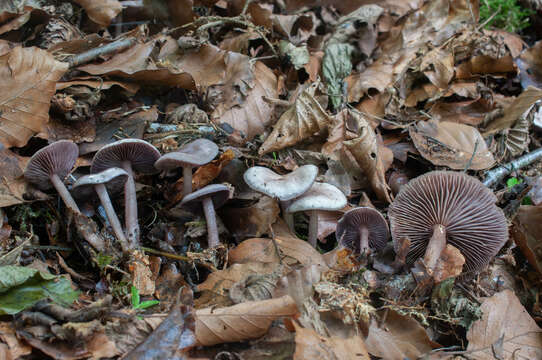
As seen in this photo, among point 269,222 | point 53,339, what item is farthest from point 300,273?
point 53,339

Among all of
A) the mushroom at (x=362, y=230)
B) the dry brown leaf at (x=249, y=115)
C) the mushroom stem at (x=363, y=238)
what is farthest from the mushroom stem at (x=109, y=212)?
the mushroom stem at (x=363, y=238)

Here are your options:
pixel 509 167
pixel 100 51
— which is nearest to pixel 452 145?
pixel 509 167

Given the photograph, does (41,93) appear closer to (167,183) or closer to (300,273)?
(167,183)

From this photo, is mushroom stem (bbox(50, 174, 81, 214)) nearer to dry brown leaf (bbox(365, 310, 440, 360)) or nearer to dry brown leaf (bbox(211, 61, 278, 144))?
dry brown leaf (bbox(211, 61, 278, 144))

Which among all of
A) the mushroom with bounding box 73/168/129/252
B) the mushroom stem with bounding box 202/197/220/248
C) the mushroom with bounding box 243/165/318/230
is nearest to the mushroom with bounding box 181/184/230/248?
the mushroom stem with bounding box 202/197/220/248

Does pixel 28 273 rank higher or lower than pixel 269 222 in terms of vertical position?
higher

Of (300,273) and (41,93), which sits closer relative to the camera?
(300,273)
